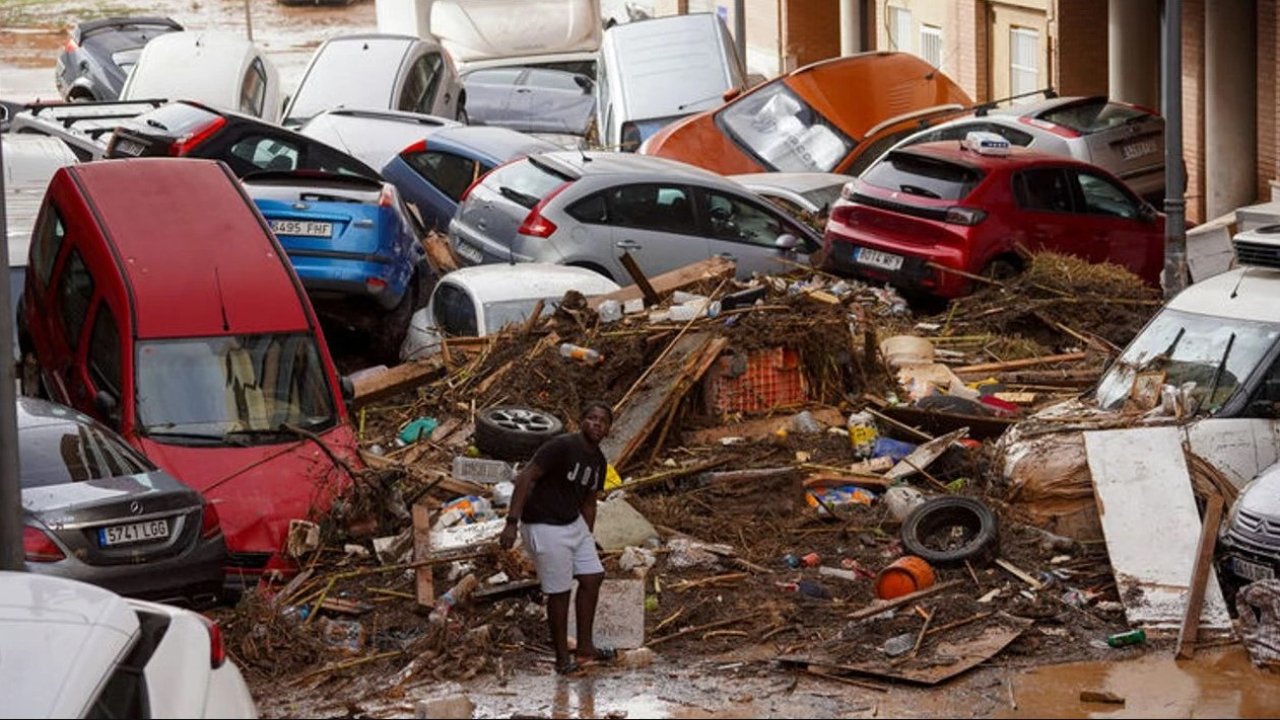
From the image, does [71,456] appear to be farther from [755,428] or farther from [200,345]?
[755,428]

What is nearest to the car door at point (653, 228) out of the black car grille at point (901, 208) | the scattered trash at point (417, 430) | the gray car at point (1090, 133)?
the black car grille at point (901, 208)

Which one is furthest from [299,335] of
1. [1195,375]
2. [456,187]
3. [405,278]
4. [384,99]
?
[384,99]

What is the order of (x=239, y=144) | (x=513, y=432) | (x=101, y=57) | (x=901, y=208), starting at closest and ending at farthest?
(x=513, y=432)
(x=901, y=208)
(x=239, y=144)
(x=101, y=57)

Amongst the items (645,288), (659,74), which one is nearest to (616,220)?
(645,288)

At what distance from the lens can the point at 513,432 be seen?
15.3 meters

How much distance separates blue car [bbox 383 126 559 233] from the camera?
23938 millimetres

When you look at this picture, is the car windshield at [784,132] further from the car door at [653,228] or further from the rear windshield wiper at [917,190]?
the rear windshield wiper at [917,190]

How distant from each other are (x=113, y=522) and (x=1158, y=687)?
5.41m

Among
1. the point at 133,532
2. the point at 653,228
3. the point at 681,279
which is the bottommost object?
the point at 653,228

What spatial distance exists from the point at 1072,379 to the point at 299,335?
5.84 meters

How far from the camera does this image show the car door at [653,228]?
2098cm

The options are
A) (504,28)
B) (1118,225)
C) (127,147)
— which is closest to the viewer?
(1118,225)

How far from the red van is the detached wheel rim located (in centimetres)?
102

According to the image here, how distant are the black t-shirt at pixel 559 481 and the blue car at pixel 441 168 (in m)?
12.4
